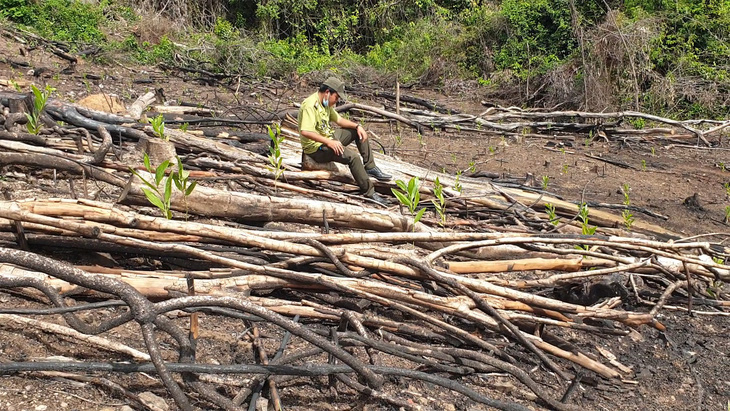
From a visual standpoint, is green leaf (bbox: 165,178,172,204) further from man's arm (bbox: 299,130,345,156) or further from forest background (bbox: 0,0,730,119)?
forest background (bbox: 0,0,730,119)

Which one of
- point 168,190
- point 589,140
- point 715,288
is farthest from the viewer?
point 589,140

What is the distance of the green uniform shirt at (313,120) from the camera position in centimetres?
603

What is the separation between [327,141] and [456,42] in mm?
12976

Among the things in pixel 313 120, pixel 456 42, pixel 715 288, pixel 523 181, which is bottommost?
pixel 523 181

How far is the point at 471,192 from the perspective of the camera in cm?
650

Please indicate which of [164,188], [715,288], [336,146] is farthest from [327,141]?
[715,288]

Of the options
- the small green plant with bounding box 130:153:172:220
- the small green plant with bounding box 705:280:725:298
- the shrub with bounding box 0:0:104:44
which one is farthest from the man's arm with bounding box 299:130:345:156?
the shrub with bounding box 0:0:104:44

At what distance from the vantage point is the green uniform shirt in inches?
237

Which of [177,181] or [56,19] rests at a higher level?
[56,19]

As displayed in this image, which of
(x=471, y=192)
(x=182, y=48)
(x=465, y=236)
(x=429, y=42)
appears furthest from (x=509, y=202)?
(x=429, y=42)

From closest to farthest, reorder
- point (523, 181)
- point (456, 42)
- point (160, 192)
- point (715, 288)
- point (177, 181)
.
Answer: point (177, 181) < point (160, 192) < point (715, 288) < point (523, 181) < point (456, 42)

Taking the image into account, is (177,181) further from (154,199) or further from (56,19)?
(56,19)

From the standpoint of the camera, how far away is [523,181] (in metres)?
→ 7.83

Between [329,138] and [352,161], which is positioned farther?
[329,138]
